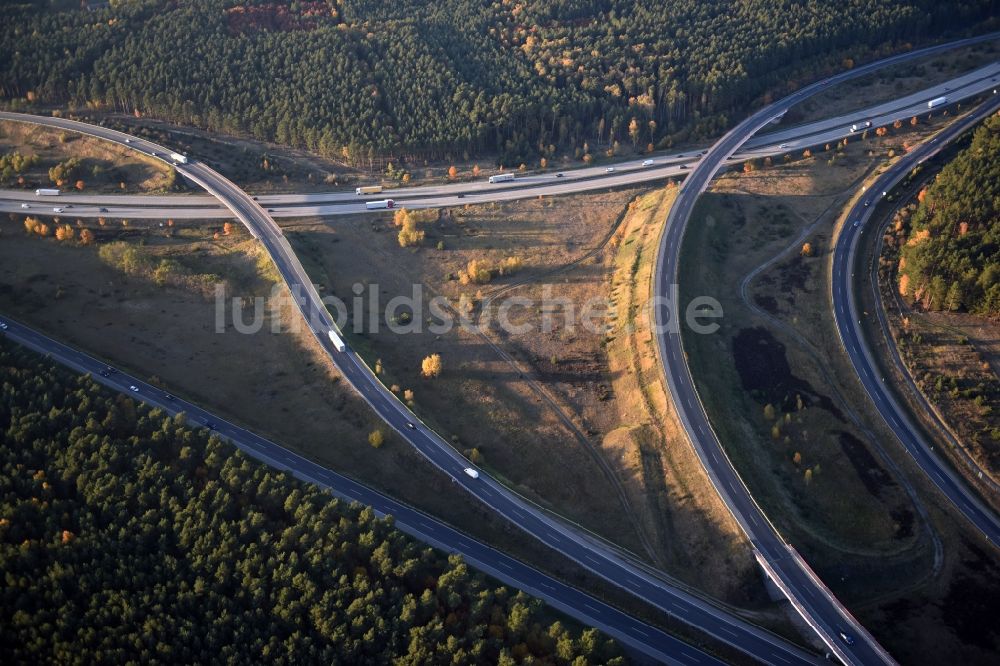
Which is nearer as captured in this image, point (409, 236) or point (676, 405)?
point (676, 405)

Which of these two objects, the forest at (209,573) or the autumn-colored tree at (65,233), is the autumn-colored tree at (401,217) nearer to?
the autumn-colored tree at (65,233)

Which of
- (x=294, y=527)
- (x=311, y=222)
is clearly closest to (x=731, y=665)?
(x=294, y=527)

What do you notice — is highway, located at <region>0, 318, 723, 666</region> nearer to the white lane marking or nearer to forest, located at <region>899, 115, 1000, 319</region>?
the white lane marking

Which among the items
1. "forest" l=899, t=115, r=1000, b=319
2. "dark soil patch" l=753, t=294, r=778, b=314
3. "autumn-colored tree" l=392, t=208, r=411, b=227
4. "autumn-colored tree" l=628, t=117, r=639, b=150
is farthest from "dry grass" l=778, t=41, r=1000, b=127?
"autumn-colored tree" l=392, t=208, r=411, b=227

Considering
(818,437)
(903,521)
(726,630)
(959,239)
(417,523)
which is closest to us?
(726,630)

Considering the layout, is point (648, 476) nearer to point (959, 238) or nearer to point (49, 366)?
point (959, 238)

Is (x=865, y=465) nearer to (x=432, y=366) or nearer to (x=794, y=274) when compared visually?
(x=794, y=274)

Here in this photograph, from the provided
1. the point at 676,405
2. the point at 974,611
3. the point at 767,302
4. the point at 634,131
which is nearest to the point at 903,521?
the point at 974,611

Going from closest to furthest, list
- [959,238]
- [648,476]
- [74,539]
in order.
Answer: [74,539]
[648,476]
[959,238]
